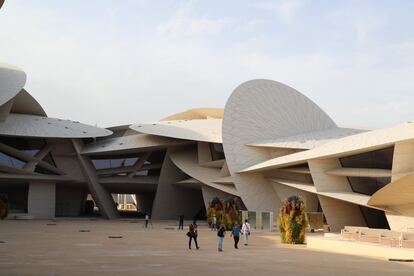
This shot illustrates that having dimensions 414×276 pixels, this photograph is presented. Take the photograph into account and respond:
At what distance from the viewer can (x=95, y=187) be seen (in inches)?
2045

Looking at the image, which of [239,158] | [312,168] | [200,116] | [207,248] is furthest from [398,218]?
[200,116]

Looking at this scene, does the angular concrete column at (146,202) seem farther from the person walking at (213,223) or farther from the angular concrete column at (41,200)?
the person walking at (213,223)

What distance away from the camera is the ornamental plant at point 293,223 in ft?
77.4

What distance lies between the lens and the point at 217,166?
4641 cm

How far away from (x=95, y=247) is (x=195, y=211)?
115 feet

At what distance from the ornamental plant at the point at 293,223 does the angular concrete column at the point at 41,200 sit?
3226 centimetres

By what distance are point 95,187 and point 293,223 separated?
31988 mm

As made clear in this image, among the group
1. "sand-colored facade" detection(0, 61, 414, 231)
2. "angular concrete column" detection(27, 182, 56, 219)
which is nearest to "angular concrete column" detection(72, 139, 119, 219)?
"sand-colored facade" detection(0, 61, 414, 231)

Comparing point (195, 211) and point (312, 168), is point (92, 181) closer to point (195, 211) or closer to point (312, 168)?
point (195, 211)

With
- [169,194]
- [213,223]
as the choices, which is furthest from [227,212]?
[169,194]

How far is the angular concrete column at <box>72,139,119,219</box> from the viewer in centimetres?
5156

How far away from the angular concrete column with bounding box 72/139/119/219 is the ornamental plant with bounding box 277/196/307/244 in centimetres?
3128

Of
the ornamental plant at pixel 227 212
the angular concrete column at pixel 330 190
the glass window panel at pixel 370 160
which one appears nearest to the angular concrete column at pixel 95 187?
the ornamental plant at pixel 227 212

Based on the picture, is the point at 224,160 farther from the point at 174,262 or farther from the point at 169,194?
the point at 174,262
